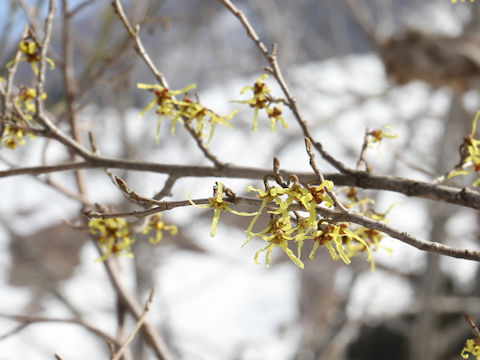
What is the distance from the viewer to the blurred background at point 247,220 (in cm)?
319

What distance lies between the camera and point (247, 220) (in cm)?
590

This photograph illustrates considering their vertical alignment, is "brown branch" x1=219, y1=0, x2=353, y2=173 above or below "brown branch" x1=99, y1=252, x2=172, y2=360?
above

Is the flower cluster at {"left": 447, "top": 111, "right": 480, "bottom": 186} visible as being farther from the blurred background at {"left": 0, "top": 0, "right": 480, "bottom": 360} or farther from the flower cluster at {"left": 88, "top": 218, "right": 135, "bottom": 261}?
the blurred background at {"left": 0, "top": 0, "right": 480, "bottom": 360}

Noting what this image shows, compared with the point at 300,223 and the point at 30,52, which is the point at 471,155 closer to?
the point at 300,223

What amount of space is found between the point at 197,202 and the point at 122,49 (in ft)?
3.04

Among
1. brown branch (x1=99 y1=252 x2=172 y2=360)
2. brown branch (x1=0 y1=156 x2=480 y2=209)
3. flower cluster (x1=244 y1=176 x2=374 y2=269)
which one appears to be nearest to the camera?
flower cluster (x1=244 y1=176 x2=374 y2=269)

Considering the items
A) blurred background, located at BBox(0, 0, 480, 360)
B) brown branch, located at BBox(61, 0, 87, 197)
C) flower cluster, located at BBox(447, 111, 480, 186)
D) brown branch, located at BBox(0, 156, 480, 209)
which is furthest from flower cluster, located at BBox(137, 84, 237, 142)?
blurred background, located at BBox(0, 0, 480, 360)

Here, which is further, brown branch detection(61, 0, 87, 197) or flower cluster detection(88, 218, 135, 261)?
brown branch detection(61, 0, 87, 197)

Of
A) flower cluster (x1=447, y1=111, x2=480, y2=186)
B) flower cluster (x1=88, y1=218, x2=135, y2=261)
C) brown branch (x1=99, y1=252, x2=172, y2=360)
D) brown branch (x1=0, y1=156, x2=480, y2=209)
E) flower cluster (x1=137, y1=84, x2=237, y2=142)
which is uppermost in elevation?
flower cluster (x1=447, y1=111, x2=480, y2=186)

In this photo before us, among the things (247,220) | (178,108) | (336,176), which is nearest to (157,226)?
(178,108)

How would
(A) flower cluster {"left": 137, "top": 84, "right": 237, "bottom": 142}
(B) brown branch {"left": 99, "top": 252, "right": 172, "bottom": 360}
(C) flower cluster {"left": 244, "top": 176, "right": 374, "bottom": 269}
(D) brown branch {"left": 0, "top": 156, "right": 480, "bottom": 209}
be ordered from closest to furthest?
(C) flower cluster {"left": 244, "top": 176, "right": 374, "bottom": 269}
(D) brown branch {"left": 0, "top": 156, "right": 480, "bottom": 209}
(A) flower cluster {"left": 137, "top": 84, "right": 237, "bottom": 142}
(B) brown branch {"left": 99, "top": 252, "right": 172, "bottom": 360}

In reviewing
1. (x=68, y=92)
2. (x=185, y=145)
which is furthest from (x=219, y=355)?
(x=68, y=92)

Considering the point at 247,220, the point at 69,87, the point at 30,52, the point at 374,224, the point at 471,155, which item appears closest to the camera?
the point at 374,224

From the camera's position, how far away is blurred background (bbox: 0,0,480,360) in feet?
10.5
